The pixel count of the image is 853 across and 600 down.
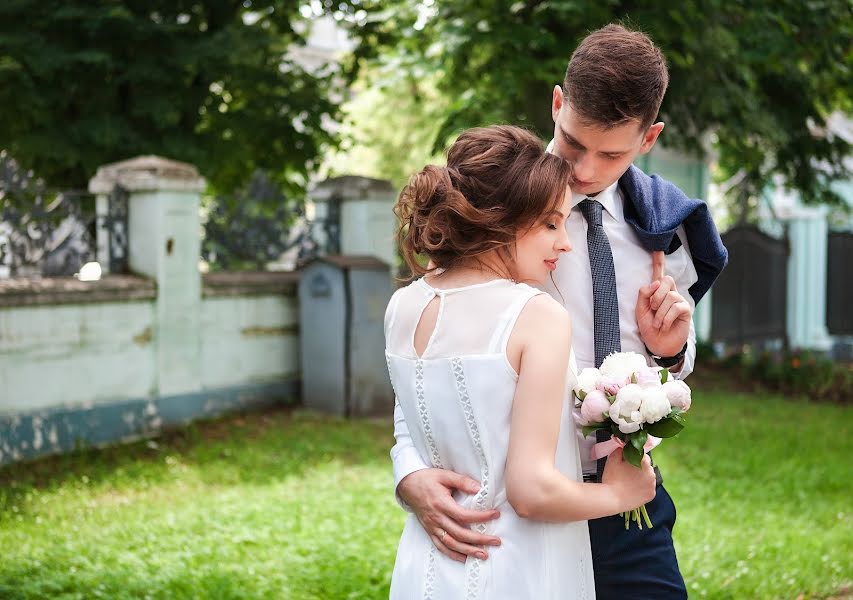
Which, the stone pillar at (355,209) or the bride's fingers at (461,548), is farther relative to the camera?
the stone pillar at (355,209)

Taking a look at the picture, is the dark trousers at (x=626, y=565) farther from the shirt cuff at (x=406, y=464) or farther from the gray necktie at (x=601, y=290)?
the shirt cuff at (x=406, y=464)

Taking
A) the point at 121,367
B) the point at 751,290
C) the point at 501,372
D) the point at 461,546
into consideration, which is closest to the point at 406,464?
the point at 461,546

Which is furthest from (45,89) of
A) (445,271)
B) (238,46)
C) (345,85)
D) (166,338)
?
(445,271)

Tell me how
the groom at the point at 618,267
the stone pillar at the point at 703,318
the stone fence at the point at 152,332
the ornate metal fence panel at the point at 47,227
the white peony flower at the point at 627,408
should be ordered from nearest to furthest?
the white peony flower at the point at 627,408 < the groom at the point at 618,267 < the stone fence at the point at 152,332 < the ornate metal fence panel at the point at 47,227 < the stone pillar at the point at 703,318

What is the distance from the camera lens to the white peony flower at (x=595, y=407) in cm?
213

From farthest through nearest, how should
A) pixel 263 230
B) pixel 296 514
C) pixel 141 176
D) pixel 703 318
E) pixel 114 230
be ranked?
pixel 703 318, pixel 263 230, pixel 114 230, pixel 141 176, pixel 296 514

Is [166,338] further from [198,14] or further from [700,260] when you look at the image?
[700,260]

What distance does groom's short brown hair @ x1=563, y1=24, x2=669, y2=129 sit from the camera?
231cm

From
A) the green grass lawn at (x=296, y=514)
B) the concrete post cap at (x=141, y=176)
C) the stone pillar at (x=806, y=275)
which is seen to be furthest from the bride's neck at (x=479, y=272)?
the stone pillar at (x=806, y=275)

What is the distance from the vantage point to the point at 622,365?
7.22ft

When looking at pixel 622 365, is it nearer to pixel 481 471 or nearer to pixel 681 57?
pixel 481 471

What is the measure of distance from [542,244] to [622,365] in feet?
1.01

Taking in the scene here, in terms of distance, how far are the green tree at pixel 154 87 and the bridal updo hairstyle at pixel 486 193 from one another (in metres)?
7.59

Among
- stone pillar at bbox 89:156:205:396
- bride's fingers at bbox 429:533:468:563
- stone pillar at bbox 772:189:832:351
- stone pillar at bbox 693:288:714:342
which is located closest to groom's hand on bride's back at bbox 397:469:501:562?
bride's fingers at bbox 429:533:468:563
